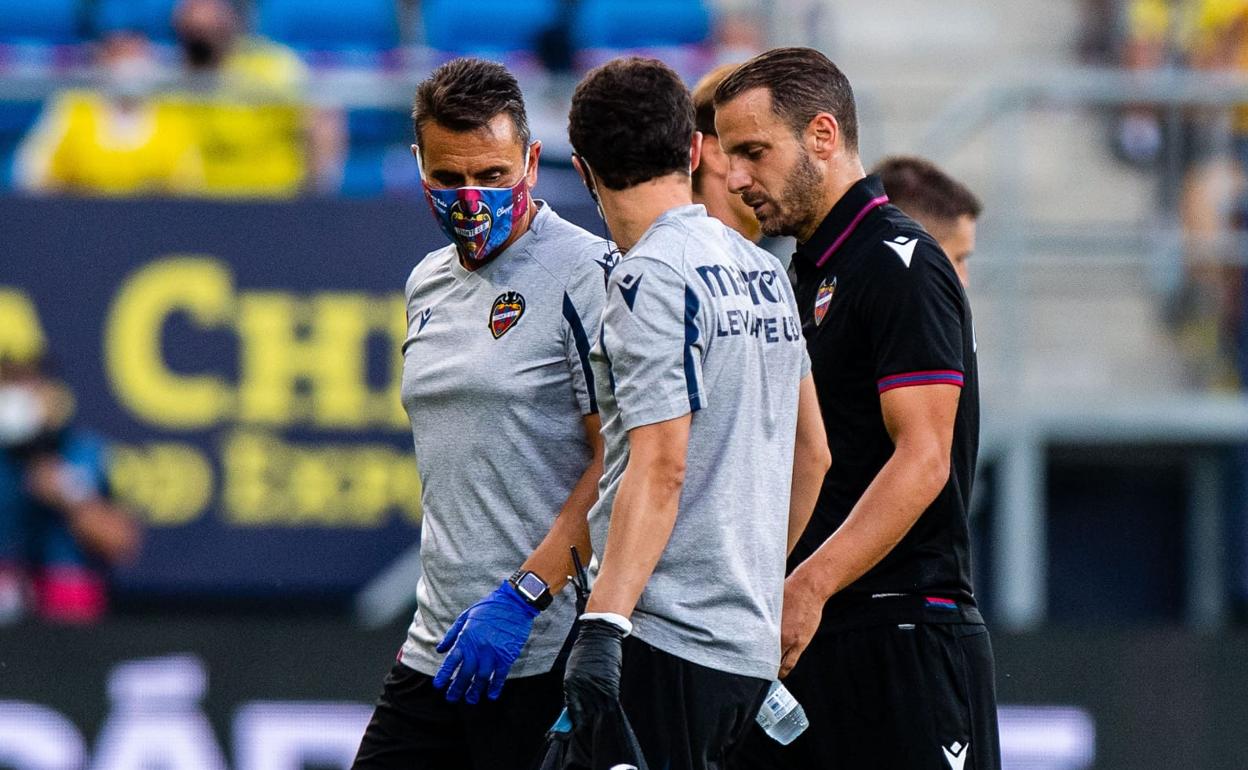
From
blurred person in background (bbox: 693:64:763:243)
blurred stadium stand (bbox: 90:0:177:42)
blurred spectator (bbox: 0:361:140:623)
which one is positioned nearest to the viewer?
blurred person in background (bbox: 693:64:763:243)

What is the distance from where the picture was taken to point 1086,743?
772 centimetres

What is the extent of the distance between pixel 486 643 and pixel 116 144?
17.7ft

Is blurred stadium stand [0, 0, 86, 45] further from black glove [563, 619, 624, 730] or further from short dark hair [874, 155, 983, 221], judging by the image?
black glove [563, 619, 624, 730]

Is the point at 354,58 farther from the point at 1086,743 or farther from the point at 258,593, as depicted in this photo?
the point at 1086,743

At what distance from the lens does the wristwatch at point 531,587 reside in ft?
12.8

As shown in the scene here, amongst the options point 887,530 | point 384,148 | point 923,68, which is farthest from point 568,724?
point 923,68

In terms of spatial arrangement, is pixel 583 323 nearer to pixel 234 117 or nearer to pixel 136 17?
pixel 234 117

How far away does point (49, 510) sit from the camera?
8156mm

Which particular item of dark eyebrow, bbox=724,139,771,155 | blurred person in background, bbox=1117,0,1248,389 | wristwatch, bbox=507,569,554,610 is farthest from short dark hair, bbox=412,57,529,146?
blurred person in background, bbox=1117,0,1248,389

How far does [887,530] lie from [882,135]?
507 cm

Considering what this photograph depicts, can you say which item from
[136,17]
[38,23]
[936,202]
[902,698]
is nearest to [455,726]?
[902,698]

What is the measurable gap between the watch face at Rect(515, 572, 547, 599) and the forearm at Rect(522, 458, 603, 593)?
1cm

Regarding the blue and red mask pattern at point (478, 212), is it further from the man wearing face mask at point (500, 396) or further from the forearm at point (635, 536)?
the forearm at point (635, 536)

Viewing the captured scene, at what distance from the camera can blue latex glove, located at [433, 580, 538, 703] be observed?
3861 millimetres
